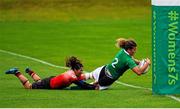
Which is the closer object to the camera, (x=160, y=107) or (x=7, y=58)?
(x=160, y=107)

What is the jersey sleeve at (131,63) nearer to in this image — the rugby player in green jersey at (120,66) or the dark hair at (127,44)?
the rugby player in green jersey at (120,66)

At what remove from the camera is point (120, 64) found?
18.7 m

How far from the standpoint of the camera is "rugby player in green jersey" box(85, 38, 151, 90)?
18.5m

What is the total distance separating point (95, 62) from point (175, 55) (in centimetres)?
1038

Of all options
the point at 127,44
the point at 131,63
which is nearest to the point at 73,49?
the point at 127,44

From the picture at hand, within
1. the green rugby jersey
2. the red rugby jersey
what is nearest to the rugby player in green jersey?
the green rugby jersey

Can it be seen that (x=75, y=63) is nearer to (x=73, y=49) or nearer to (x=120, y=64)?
(x=120, y=64)

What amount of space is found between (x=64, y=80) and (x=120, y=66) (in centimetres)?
123

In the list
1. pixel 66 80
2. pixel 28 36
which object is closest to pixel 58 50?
pixel 28 36

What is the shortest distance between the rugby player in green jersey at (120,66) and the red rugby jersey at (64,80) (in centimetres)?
43

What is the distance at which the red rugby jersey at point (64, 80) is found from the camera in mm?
18844

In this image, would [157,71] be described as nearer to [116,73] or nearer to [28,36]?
[116,73]

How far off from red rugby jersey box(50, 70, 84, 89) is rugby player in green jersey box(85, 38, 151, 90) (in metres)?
0.43

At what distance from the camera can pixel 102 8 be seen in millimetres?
53438
